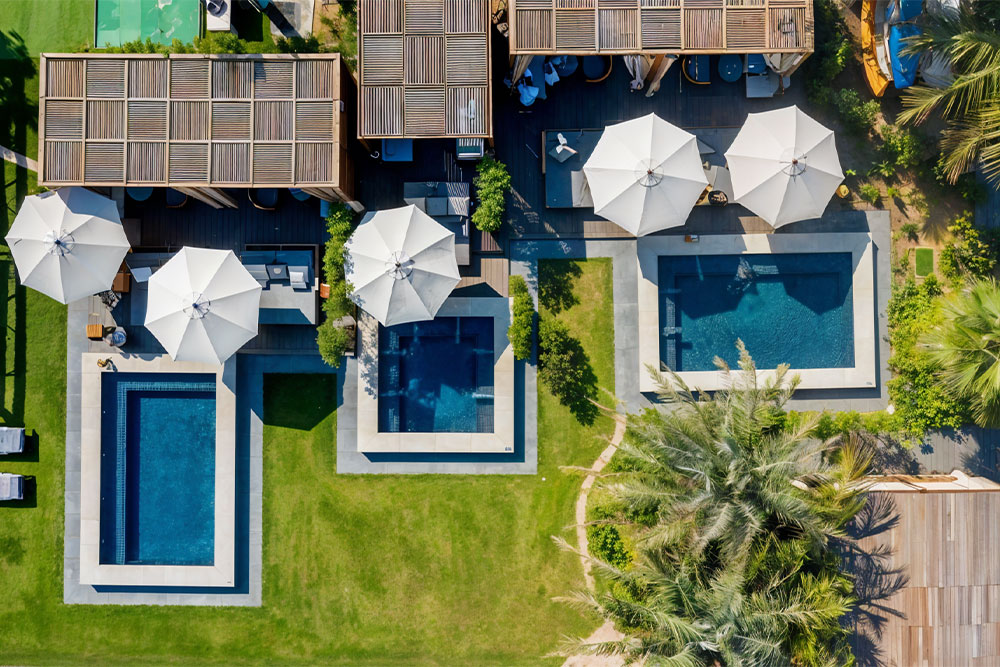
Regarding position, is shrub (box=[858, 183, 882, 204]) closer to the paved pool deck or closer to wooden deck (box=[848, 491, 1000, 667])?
the paved pool deck

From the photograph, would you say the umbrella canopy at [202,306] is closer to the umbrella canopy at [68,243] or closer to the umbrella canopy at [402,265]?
the umbrella canopy at [68,243]

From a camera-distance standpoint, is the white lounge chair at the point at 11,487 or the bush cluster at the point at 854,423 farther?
the white lounge chair at the point at 11,487

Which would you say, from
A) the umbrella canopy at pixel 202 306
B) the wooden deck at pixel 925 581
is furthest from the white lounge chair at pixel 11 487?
the wooden deck at pixel 925 581

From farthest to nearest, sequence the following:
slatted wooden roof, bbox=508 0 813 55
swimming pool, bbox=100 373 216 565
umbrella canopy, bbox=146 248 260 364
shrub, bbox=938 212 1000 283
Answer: swimming pool, bbox=100 373 216 565, shrub, bbox=938 212 1000 283, slatted wooden roof, bbox=508 0 813 55, umbrella canopy, bbox=146 248 260 364

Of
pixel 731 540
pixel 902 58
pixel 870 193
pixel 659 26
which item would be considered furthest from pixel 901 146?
pixel 731 540

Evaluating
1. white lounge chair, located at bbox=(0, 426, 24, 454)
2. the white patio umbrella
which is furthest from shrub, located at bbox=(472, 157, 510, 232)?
white lounge chair, located at bbox=(0, 426, 24, 454)

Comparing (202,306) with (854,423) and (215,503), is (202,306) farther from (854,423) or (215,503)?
(854,423)

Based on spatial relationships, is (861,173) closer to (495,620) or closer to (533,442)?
(533,442)
